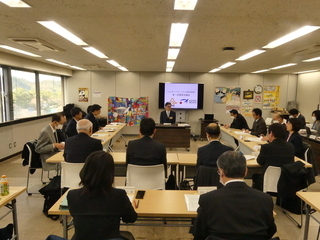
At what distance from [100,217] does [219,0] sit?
2.05 m

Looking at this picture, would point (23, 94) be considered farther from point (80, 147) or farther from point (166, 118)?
point (80, 147)

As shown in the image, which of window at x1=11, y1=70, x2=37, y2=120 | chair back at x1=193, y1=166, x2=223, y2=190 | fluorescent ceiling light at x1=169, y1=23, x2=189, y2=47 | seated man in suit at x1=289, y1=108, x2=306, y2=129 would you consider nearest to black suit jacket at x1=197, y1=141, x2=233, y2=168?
chair back at x1=193, y1=166, x2=223, y2=190

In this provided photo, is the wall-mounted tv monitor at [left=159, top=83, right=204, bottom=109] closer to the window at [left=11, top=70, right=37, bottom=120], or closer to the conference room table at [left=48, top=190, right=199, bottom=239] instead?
the window at [left=11, top=70, right=37, bottom=120]

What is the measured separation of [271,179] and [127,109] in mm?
6715

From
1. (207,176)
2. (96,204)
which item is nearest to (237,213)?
(96,204)

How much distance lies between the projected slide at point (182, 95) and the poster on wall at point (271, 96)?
2862 mm

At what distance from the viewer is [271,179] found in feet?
9.41

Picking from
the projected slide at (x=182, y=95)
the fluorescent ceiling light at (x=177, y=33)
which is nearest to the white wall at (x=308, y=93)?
the projected slide at (x=182, y=95)

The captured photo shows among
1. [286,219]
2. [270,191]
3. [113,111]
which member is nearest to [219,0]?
[270,191]

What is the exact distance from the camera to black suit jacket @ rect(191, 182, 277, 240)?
124 centimetres

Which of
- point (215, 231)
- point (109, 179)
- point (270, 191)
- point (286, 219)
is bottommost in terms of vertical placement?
point (286, 219)

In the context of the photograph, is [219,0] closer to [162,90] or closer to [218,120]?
[162,90]

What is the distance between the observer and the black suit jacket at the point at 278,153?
286cm

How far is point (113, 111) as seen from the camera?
8828 mm
